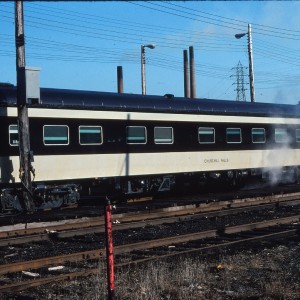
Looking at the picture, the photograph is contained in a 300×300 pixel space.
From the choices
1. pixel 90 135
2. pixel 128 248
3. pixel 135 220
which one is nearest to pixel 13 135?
pixel 90 135

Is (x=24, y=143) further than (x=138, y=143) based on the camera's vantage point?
No

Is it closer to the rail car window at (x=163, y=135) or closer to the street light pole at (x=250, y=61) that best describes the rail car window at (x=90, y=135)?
the rail car window at (x=163, y=135)

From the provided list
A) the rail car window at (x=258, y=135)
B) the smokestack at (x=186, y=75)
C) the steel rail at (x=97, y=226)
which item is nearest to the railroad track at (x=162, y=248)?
the steel rail at (x=97, y=226)

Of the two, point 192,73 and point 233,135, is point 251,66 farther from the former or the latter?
point 192,73

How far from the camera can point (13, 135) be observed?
1588cm

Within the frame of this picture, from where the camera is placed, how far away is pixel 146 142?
1898 centimetres

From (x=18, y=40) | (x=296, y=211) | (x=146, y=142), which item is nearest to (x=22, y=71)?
(x=18, y=40)

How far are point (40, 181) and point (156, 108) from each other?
16.0 feet

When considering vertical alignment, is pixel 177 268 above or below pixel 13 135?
below

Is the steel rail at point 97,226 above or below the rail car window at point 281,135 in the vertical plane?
below

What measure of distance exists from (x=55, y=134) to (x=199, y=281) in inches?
381

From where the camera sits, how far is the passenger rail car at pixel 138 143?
1638 centimetres

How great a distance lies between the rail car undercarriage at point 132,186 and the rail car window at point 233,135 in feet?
3.83

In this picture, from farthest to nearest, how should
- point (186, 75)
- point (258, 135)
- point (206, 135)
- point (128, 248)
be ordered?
point (186, 75) → point (258, 135) → point (206, 135) → point (128, 248)
